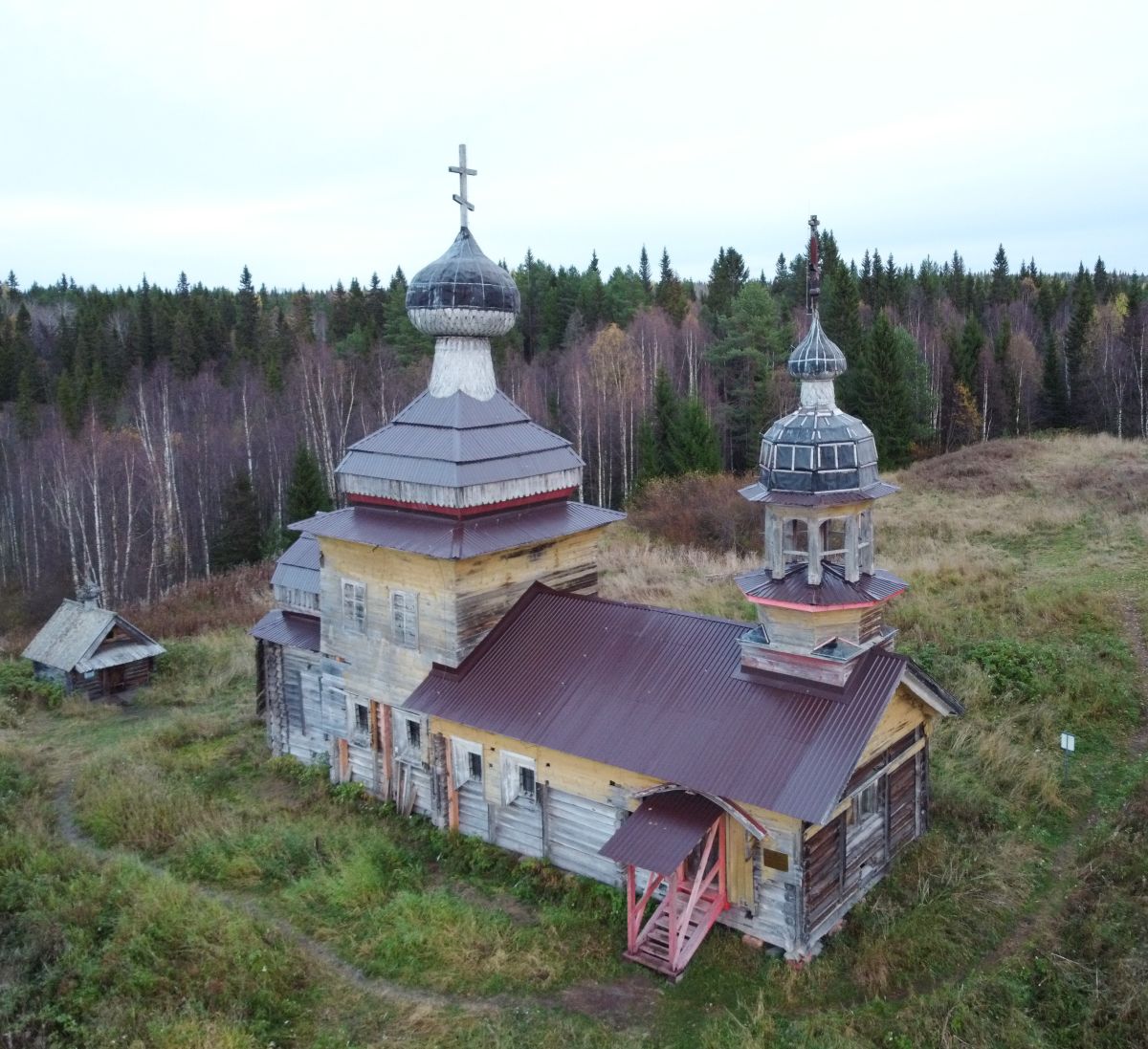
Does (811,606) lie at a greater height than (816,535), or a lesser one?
lesser

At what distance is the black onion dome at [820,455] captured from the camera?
12625mm

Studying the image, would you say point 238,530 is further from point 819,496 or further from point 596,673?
point 819,496

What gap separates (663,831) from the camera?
11.8m

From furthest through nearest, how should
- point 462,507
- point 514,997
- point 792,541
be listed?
point 462,507, point 792,541, point 514,997

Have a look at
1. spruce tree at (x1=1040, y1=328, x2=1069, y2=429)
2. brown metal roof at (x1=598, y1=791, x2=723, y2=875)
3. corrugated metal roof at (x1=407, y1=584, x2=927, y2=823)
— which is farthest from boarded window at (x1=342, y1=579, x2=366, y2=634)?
spruce tree at (x1=1040, y1=328, x2=1069, y2=429)

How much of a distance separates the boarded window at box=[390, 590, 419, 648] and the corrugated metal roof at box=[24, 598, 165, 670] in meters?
13.6

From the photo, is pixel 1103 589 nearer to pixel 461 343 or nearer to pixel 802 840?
pixel 802 840

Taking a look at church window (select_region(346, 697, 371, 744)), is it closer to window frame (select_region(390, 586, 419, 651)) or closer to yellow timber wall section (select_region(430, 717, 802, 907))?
window frame (select_region(390, 586, 419, 651))

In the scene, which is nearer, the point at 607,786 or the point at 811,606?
the point at 811,606

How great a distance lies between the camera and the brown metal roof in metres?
11.3

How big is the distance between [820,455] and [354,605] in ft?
28.6

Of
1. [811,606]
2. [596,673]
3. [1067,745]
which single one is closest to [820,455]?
[811,606]

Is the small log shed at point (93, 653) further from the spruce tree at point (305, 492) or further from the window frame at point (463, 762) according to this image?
the window frame at point (463, 762)

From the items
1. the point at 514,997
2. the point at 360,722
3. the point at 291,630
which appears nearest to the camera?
the point at 514,997
